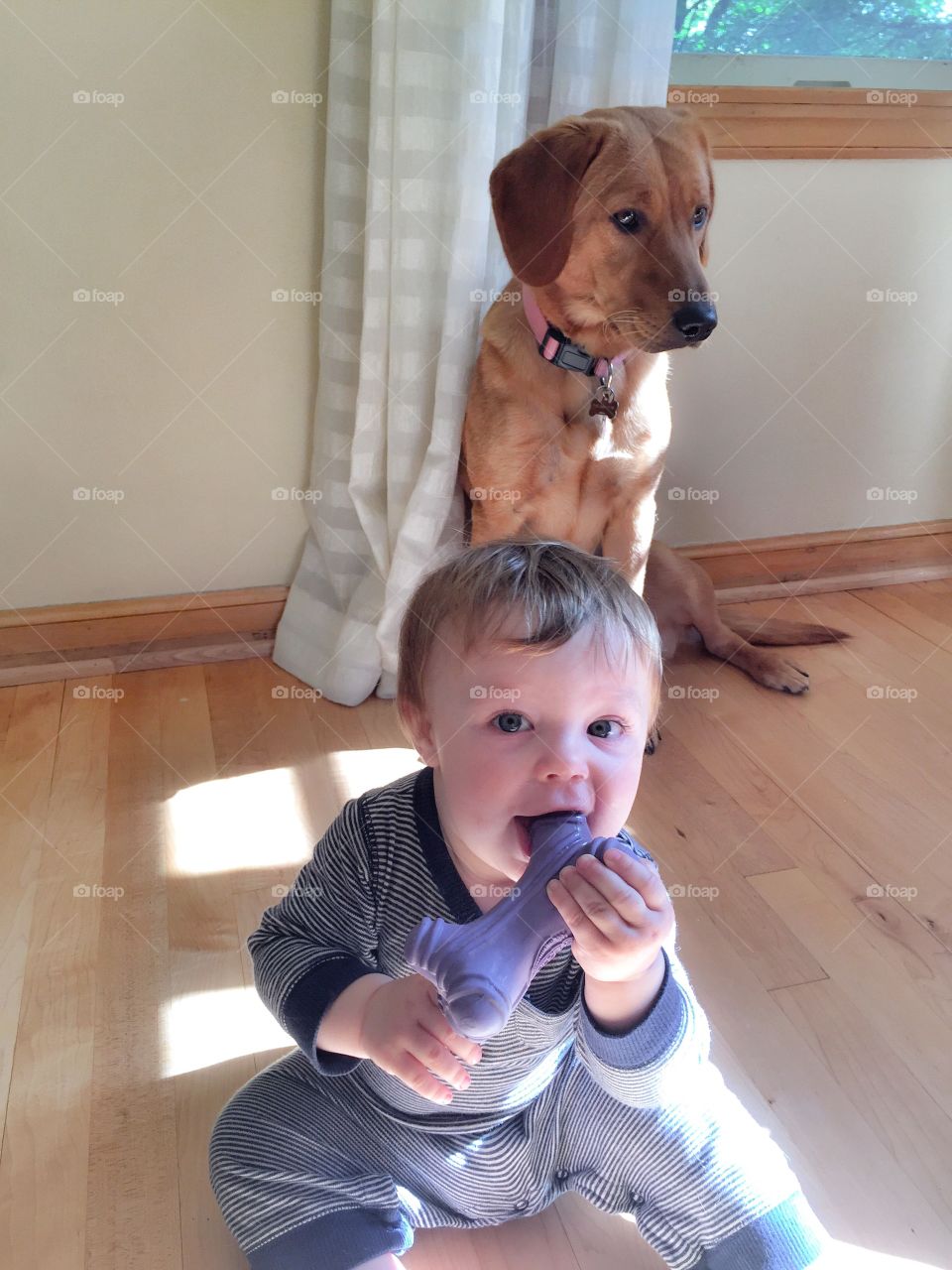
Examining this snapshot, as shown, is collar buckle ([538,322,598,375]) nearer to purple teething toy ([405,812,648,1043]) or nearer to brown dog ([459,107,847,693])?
brown dog ([459,107,847,693])

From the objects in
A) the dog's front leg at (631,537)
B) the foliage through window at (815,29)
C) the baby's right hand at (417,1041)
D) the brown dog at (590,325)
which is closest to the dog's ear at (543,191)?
the brown dog at (590,325)

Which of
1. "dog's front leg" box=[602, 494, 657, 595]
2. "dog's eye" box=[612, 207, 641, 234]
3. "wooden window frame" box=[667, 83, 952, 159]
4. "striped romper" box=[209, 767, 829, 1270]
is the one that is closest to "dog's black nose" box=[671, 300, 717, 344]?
"dog's eye" box=[612, 207, 641, 234]

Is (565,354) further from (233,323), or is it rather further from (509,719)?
(509,719)

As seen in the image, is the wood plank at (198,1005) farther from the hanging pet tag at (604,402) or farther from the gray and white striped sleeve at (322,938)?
the hanging pet tag at (604,402)

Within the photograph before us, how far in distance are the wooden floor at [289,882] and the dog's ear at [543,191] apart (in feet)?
2.35

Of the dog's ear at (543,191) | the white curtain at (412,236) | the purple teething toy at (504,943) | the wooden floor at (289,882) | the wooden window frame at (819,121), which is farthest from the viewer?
the wooden window frame at (819,121)

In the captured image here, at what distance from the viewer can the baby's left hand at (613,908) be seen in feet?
2.08

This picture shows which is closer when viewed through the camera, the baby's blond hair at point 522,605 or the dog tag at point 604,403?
the baby's blond hair at point 522,605

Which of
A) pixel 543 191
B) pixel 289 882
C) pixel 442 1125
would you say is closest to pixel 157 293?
pixel 543 191

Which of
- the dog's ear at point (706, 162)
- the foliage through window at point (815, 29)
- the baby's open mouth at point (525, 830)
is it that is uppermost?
the foliage through window at point (815, 29)

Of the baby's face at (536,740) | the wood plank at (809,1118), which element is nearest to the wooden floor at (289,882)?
the wood plank at (809,1118)

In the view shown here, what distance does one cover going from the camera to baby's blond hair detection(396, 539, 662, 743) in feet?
2.44

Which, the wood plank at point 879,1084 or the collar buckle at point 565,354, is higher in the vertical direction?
the collar buckle at point 565,354

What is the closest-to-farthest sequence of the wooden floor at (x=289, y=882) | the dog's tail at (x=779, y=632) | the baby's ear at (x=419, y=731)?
the baby's ear at (x=419, y=731) < the wooden floor at (x=289, y=882) < the dog's tail at (x=779, y=632)
